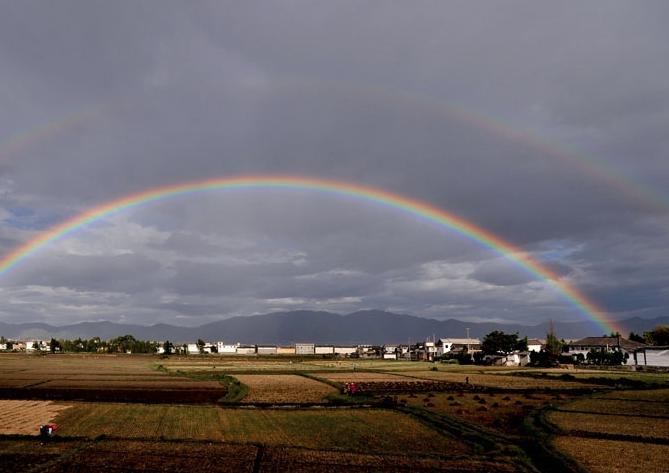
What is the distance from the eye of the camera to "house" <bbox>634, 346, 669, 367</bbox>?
13025 cm

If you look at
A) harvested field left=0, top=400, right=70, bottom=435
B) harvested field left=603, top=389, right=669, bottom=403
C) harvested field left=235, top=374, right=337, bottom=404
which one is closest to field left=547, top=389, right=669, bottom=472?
harvested field left=603, top=389, right=669, bottom=403

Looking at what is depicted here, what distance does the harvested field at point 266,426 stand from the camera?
32.0 meters

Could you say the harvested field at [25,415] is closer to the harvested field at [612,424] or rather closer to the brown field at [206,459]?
the brown field at [206,459]

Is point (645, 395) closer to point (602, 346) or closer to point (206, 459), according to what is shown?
point (206, 459)

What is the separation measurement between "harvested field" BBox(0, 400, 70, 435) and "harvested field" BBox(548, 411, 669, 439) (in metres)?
36.6

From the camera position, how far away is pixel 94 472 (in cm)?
2434

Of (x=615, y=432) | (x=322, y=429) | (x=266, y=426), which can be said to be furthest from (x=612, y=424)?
(x=266, y=426)

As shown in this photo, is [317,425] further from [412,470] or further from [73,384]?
[73,384]

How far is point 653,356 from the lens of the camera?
13412 centimetres

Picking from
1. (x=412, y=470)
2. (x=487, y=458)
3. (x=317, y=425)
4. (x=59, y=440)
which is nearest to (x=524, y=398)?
(x=317, y=425)

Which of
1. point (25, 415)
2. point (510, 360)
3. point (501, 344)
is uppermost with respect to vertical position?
point (501, 344)

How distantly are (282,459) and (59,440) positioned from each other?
14.4 m

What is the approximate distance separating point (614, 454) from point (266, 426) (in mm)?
21674

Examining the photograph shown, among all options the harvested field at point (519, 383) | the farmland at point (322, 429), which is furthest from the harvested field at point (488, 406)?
the harvested field at point (519, 383)
